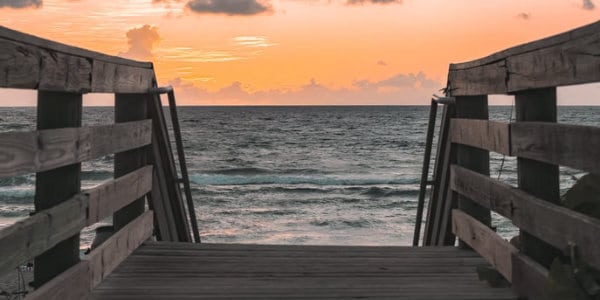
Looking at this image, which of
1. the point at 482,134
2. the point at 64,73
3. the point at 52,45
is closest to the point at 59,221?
the point at 64,73

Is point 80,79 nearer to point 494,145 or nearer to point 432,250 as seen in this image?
→ point 494,145

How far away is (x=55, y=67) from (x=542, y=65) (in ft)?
6.91

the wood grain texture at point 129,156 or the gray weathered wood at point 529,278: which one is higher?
the wood grain texture at point 129,156

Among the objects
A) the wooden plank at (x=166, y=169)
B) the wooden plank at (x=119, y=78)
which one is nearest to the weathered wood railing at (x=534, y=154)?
the wooden plank at (x=119, y=78)

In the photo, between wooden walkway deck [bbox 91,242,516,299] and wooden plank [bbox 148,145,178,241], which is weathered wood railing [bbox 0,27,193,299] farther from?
wooden plank [bbox 148,145,178,241]

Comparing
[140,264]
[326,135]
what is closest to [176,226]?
[140,264]

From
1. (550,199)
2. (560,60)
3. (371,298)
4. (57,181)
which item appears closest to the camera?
(560,60)

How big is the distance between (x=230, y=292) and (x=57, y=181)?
111 cm

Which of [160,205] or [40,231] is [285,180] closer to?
[160,205]

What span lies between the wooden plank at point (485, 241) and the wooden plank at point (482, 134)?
52 centimetres

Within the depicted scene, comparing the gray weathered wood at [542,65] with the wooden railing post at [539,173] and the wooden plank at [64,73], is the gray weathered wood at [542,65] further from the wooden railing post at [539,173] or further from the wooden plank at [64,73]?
the wooden plank at [64,73]

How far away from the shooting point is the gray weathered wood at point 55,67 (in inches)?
87.4

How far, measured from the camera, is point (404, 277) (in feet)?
12.5

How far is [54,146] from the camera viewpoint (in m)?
2.64
